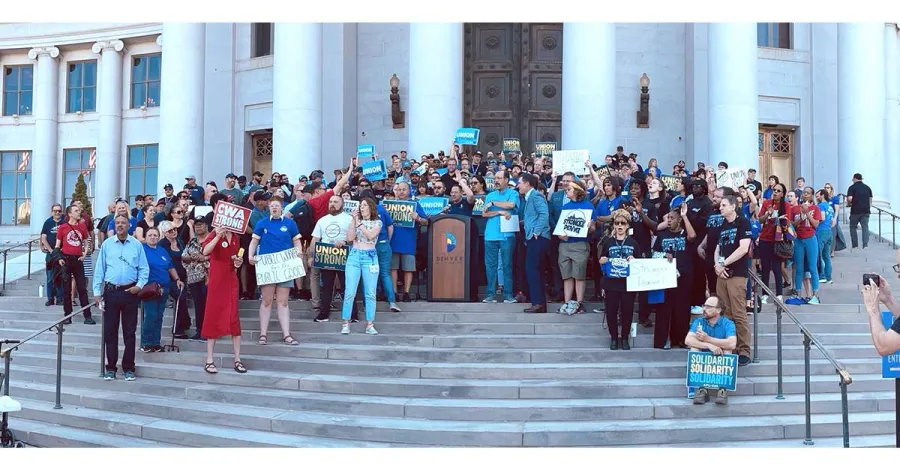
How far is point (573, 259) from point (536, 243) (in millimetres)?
621

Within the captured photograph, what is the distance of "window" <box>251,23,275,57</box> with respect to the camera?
27.0 meters

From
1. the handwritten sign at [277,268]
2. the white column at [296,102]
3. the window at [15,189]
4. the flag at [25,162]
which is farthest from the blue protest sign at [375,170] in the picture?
the flag at [25,162]

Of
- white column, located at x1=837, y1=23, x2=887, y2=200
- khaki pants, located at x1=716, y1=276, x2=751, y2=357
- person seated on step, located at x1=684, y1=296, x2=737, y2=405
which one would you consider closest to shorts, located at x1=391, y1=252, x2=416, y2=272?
khaki pants, located at x1=716, y1=276, x2=751, y2=357

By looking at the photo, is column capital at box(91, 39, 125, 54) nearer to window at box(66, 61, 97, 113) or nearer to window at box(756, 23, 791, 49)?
window at box(66, 61, 97, 113)

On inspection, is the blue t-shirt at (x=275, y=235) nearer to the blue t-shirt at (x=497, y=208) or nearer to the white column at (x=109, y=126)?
the blue t-shirt at (x=497, y=208)

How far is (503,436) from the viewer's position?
9.09m

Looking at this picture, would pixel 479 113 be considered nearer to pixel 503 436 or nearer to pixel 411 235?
pixel 411 235

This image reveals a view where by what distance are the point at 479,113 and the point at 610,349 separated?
48.9 feet

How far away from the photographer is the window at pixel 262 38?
26984 mm

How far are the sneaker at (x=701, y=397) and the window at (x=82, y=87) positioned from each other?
28.4 meters

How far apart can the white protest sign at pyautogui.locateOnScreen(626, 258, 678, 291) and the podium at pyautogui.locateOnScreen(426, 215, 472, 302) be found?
3.03 metres

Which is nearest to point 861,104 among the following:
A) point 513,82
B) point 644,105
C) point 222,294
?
point 644,105

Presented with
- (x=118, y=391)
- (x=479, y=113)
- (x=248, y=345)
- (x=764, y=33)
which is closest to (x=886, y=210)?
(x=764, y=33)

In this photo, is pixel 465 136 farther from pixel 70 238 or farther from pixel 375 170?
pixel 70 238
